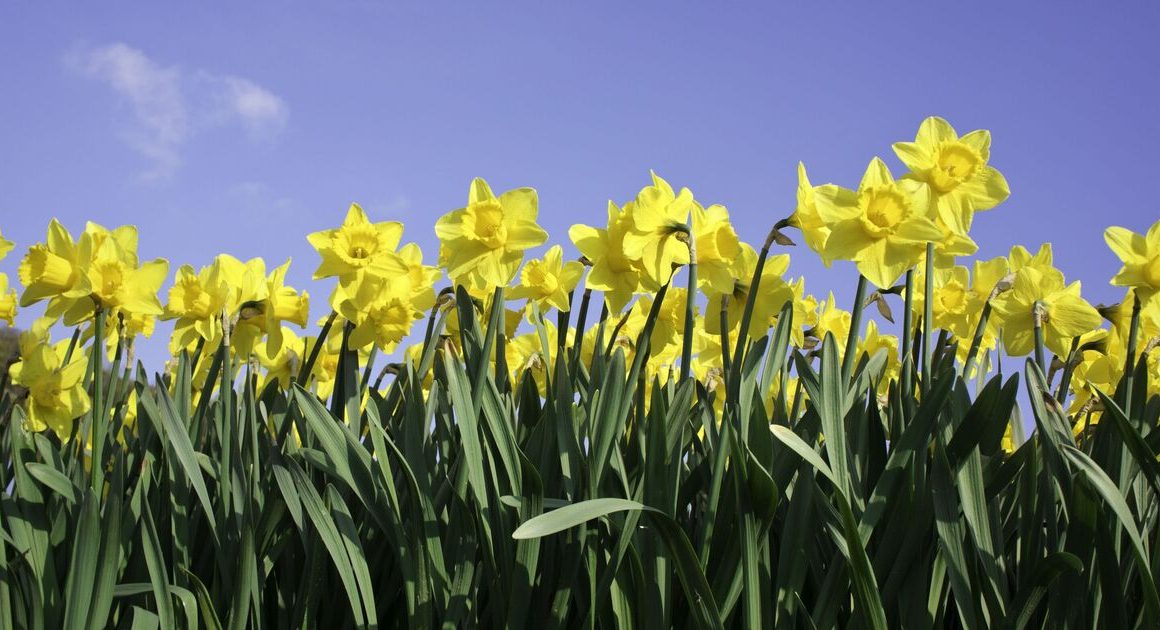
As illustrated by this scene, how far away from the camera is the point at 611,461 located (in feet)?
6.51

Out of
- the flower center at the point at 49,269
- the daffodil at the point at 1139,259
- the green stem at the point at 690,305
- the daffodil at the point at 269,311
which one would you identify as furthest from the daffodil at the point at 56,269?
the daffodil at the point at 1139,259

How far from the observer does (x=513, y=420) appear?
233 centimetres

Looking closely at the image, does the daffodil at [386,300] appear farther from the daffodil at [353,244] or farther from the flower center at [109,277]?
the flower center at [109,277]

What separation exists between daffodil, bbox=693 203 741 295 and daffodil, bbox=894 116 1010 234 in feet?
1.47

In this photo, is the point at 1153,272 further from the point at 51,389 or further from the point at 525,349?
the point at 51,389

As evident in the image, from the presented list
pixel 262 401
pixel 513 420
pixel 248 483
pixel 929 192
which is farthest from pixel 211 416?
pixel 929 192

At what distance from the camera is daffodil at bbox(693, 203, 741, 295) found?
2270mm

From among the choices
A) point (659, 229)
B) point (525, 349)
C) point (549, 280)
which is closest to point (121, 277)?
point (549, 280)

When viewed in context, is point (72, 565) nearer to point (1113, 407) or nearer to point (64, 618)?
point (64, 618)

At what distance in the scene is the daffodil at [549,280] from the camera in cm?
260

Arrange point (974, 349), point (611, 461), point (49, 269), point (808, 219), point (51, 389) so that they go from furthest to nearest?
point (51, 389) < point (49, 269) < point (974, 349) < point (808, 219) < point (611, 461)

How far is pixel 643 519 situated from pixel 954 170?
1.10 meters

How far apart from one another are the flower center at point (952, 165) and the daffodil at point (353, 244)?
129 cm

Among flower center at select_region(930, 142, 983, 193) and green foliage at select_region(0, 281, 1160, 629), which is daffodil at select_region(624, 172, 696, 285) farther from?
flower center at select_region(930, 142, 983, 193)
